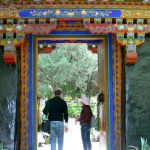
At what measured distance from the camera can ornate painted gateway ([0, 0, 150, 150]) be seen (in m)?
7.65

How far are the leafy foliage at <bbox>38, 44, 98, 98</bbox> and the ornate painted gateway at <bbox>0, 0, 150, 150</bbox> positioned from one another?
12009 mm

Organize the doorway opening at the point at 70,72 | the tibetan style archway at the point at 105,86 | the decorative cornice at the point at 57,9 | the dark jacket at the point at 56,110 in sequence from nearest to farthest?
1. the decorative cornice at the point at 57,9
2. the tibetan style archway at the point at 105,86
3. the dark jacket at the point at 56,110
4. the doorway opening at the point at 70,72

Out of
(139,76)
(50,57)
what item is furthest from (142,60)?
(50,57)

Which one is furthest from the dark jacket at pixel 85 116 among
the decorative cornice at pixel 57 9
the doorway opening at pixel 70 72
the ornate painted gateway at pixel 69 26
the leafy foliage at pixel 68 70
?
the leafy foliage at pixel 68 70

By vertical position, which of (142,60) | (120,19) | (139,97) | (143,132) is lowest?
(143,132)

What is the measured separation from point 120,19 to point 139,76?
110 cm

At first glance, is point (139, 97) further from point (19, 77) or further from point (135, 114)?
point (19, 77)

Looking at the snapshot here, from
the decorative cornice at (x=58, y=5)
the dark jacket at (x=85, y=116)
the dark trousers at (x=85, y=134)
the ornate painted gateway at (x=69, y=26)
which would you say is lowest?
the dark trousers at (x=85, y=134)

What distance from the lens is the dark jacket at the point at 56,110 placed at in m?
8.47

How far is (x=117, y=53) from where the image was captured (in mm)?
8320

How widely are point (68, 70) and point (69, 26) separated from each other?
46.0 ft

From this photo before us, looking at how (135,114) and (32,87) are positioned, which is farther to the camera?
(32,87)

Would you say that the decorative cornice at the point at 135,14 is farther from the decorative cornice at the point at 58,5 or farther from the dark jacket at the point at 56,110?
the dark jacket at the point at 56,110

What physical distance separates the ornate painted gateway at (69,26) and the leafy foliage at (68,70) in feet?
39.4
